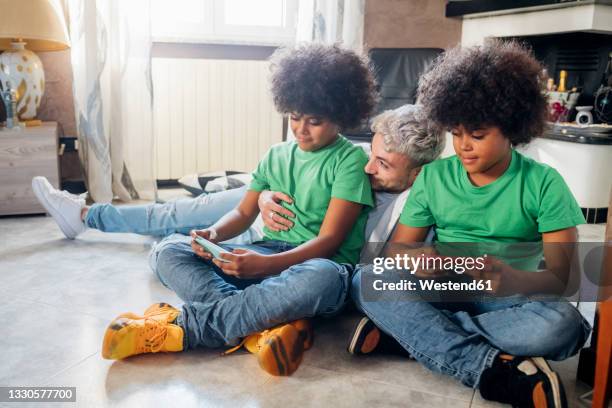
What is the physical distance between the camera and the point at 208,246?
1.42 m

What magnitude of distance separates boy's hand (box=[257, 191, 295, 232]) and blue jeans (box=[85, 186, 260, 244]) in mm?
566

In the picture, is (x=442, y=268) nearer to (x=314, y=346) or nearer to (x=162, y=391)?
(x=314, y=346)

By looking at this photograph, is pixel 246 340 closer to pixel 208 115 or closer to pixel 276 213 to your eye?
pixel 276 213

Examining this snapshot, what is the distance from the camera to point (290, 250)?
4.79ft

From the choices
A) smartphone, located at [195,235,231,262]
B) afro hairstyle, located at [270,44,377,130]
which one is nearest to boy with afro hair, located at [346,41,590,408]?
afro hairstyle, located at [270,44,377,130]

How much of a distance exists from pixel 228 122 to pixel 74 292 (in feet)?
5.62

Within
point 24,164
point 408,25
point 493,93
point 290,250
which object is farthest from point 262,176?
point 408,25

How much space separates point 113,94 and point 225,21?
0.82 meters

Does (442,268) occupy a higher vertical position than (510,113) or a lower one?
lower

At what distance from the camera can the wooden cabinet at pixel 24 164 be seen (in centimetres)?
256

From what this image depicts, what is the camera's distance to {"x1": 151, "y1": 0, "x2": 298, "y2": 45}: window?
323 centimetres

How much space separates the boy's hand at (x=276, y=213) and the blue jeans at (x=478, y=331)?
34 centimetres

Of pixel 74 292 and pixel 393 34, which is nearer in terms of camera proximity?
pixel 74 292

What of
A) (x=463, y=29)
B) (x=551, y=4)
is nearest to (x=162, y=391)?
(x=551, y=4)
